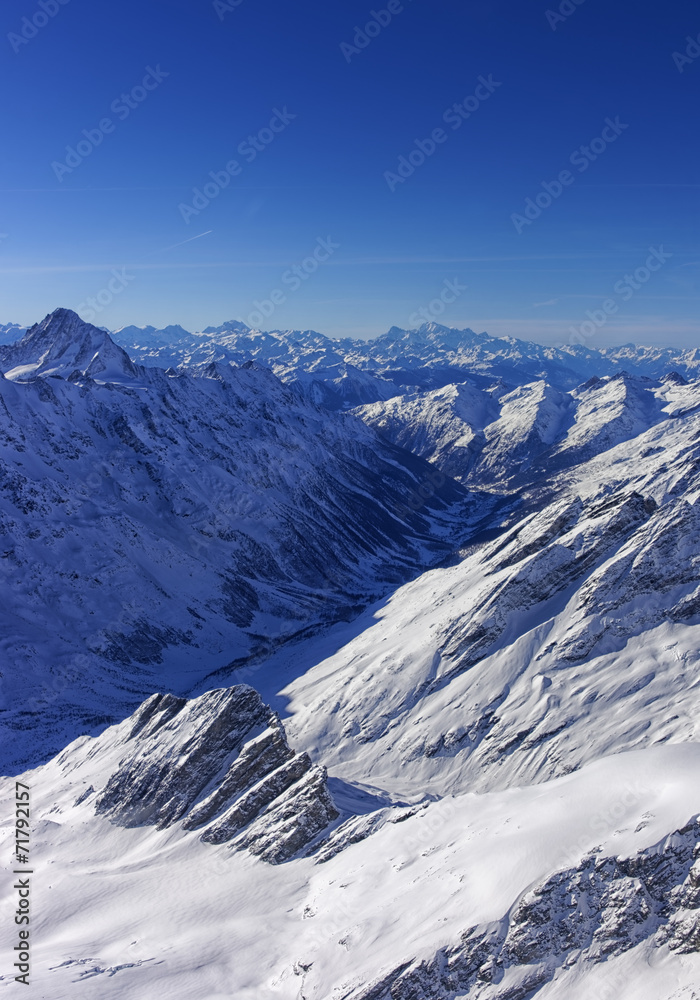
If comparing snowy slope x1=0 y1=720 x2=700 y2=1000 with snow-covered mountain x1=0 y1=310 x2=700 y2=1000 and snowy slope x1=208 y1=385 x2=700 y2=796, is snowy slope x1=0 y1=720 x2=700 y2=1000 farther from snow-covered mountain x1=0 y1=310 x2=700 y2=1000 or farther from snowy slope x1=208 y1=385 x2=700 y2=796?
snowy slope x1=208 y1=385 x2=700 y2=796

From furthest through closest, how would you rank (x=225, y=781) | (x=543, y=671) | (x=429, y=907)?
(x=543, y=671)
(x=225, y=781)
(x=429, y=907)

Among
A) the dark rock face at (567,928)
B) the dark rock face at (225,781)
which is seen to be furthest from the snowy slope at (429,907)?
the dark rock face at (225,781)

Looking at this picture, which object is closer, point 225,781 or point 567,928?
point 567,928

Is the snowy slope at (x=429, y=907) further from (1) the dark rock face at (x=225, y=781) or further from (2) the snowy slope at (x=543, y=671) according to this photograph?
(2) the snowy slope at (x=543, y=671)

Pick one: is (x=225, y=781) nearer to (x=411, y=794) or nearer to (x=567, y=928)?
(x=411, y=794)

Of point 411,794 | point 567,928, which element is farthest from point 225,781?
point 567,928
